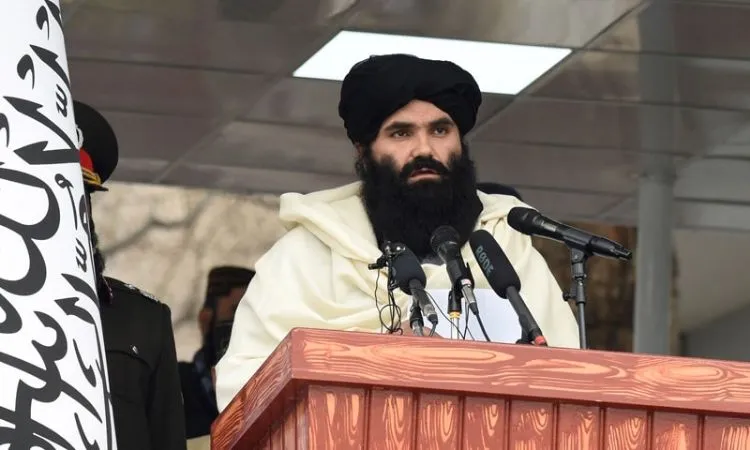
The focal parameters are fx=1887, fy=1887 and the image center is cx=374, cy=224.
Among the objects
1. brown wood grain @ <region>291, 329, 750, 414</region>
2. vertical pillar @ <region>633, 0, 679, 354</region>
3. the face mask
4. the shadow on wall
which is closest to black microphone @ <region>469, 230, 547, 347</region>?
brown wood grain @ <region>291, 329, 750, 414</region>

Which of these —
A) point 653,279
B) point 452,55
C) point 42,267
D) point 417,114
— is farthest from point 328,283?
point 653,279

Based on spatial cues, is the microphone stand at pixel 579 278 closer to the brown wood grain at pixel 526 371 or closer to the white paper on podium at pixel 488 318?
the brown wood grain at pixel 526 371

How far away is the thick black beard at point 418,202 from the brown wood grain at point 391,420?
1.58 m

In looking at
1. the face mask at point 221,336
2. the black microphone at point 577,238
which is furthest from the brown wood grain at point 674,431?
the face mask at point 221,336

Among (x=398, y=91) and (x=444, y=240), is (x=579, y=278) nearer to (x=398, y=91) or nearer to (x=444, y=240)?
→ (x=444, y=240)

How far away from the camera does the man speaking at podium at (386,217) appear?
4.54 m

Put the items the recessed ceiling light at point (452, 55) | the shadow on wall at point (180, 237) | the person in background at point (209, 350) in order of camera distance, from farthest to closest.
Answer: the shadow on wall at point (180, 237), the recessed ceiling light at point (452, 55), the person in background at point (209, 350)

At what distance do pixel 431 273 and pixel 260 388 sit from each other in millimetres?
1154

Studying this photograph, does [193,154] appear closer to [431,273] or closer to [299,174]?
[299,174]

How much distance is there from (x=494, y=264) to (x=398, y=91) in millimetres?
1244

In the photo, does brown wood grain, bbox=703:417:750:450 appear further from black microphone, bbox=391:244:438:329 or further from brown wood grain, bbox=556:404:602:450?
black microphone, bbox=391:244:438:329

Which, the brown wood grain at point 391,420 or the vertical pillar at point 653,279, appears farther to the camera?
the vertical pillar at point 653,279

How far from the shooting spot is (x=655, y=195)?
10.3 meters

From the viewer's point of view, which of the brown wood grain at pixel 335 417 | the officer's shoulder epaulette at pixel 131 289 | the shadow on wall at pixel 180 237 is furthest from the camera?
the shadow on wall at pixel 180 237
